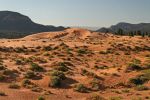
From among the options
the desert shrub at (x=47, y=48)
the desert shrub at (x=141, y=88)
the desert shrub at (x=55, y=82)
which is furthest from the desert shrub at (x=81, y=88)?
the desert shrub at (x=47, y=48)

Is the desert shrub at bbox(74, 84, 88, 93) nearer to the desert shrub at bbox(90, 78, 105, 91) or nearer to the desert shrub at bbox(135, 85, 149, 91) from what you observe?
the desert shrub at bbox(90, 78, 105, 91)

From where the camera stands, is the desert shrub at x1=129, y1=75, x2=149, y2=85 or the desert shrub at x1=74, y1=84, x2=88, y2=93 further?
the desert shrub at x1=129, y1=75, x2=149, y2=85

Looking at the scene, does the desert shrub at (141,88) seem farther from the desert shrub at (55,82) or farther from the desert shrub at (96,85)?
the desert shrub at (55,82)

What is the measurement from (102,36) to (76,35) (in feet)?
38.0

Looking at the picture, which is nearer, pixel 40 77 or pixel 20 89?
pixel 20 89

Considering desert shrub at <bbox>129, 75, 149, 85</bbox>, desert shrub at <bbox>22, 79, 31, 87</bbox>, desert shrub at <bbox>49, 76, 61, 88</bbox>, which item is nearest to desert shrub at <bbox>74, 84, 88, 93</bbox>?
desert shrub at <bbox>49, 76, 61, 88</bbox>

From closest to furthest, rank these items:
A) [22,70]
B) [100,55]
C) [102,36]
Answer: [22,70], [100,55], [102,36]

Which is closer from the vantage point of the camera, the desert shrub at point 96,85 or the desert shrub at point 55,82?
the desert shrub at point 96,85

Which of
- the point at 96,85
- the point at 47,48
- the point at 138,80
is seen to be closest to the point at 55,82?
the point at 96,85

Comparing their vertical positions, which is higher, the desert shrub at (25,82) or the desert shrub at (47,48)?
the desert shrub at (25,82)

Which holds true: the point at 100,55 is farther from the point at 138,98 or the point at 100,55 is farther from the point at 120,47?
the point at 138,98

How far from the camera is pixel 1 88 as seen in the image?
1184 inches

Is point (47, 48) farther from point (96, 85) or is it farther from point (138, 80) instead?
point (96, 85)

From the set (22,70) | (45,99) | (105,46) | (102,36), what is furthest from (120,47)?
(45,99)
